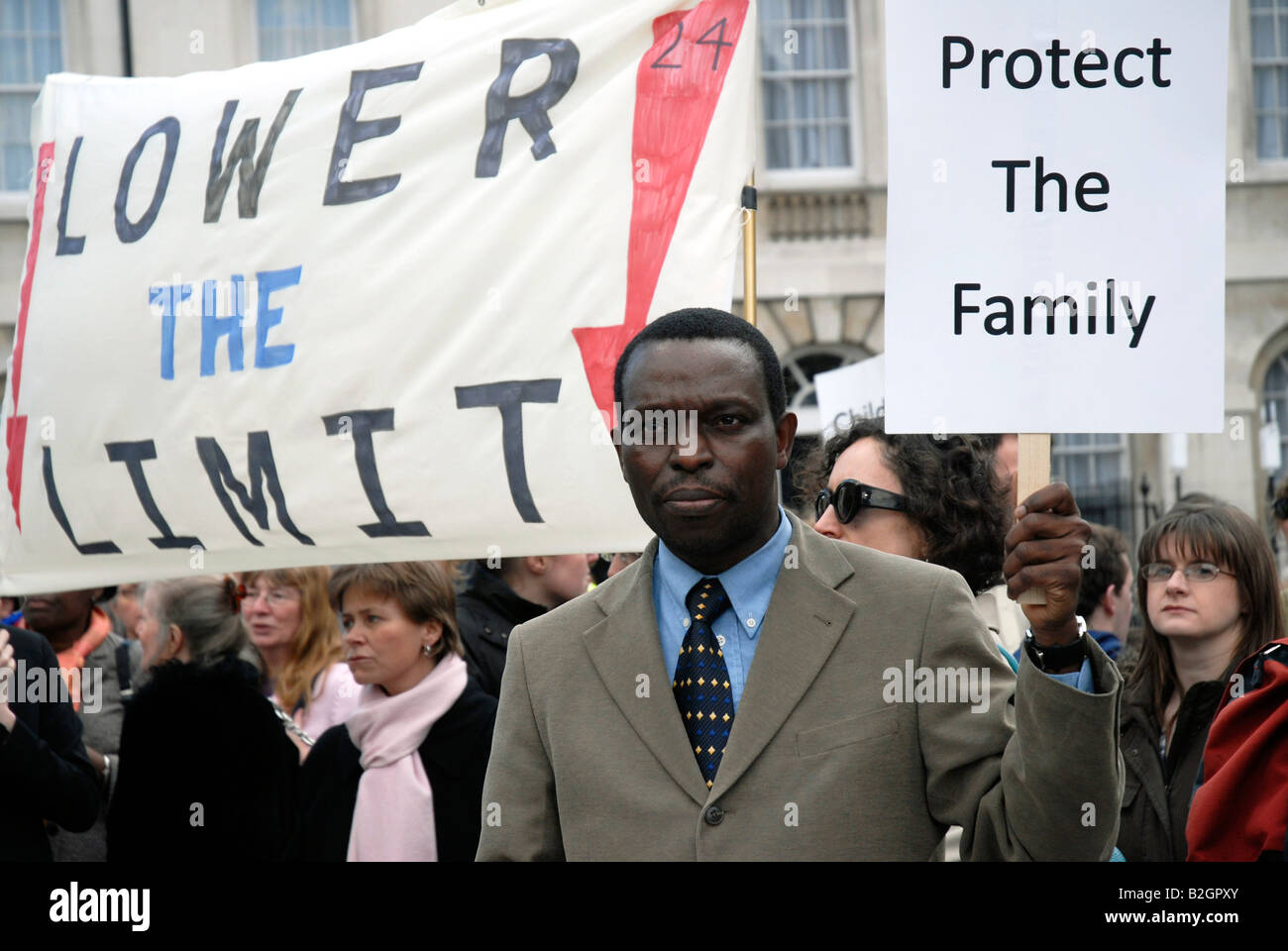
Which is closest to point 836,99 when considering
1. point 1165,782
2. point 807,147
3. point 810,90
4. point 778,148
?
point 810,90

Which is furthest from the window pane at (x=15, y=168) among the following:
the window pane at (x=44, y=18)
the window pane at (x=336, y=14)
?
the window pane at (x=336, y=14)

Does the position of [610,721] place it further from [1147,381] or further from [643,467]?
[1147,381]

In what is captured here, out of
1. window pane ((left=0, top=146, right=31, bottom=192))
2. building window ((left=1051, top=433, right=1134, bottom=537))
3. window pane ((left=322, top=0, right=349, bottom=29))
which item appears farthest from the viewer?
building window ((left=1051, top=433, right=1134, bottom=537))

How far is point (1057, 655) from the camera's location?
6.40 ft

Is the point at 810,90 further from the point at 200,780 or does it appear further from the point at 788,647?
the point at 788,647

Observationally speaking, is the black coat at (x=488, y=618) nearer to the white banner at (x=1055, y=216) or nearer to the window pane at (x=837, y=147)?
the white banner at (x=1055, y=216)

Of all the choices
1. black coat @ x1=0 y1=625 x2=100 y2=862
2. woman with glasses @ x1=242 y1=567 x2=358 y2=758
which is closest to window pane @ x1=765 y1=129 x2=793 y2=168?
woman with glasses @ x1=242 y1=567 x2=358 y2=758

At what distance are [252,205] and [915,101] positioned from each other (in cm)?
215

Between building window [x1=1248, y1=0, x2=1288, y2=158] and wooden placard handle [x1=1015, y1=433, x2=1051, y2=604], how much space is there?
1692 centimetres

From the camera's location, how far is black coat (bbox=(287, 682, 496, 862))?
155 inches

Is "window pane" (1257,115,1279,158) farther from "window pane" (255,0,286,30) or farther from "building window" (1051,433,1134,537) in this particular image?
"window pane" (255,0,286,30)

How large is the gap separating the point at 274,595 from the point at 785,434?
360 centimetres
